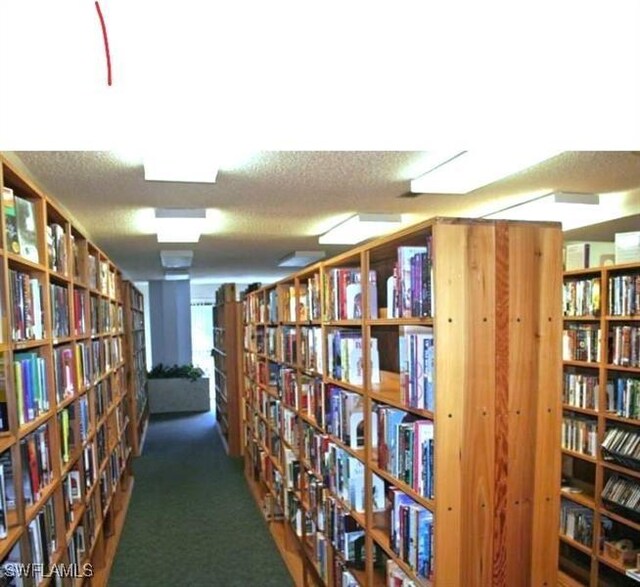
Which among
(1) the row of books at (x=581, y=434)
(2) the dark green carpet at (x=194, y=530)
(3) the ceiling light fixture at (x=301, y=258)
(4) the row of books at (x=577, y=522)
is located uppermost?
(3) the ceiling light fixture at (x=301, y=258)

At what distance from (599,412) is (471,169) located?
203 cm

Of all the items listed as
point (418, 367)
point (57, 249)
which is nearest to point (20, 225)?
point (57, 249)

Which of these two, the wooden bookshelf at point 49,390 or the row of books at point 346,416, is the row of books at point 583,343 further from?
the wooden bookshelf at point 49,390

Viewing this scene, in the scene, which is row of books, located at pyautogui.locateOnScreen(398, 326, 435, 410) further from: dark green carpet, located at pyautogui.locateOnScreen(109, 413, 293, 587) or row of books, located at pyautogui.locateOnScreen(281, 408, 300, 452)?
dark green carpet, located at pyautogui.locateOnScreen(109, 413, 293, 587)

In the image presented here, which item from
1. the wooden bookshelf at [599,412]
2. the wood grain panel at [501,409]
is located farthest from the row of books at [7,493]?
the wooden bookshelf at [599,412]

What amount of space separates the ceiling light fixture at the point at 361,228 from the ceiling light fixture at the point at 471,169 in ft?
2.98

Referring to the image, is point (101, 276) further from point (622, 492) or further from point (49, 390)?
point (622, 492)

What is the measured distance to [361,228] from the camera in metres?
3.94

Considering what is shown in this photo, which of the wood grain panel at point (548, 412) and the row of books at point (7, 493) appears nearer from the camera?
the row of books at point (7, 493)

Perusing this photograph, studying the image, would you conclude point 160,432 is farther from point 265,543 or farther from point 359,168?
point 359,168

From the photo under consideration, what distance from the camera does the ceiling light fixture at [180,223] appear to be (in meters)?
3.26

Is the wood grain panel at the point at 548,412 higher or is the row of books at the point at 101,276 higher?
the row of books at the point at 101,276

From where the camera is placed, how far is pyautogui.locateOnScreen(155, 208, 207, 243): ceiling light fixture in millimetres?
3258

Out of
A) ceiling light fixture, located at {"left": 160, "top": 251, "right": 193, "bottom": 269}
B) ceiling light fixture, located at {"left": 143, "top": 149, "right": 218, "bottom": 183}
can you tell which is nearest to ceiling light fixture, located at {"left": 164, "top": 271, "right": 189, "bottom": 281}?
ceiling light fixture, located at {"left": 160, "top": 251, "right": 193, "bottom": 269}
